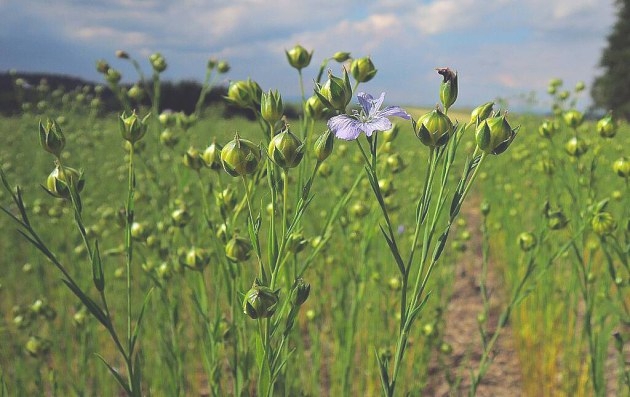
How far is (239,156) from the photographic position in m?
0.73

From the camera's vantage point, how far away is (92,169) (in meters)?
4.59

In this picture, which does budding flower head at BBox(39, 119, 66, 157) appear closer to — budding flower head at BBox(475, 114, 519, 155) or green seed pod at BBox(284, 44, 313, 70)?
green seed pod at BBox(284, 44, 313, 70)

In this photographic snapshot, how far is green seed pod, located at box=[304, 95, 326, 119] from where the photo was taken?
3.25 ft

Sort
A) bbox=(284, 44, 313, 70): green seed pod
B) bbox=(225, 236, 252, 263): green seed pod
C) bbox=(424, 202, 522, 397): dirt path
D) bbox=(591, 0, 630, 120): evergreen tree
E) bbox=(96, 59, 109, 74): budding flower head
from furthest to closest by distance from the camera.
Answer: bbox=(591, 0, 630, 120): evergreen tree → bbox=(424, 202, 522, 397): dirt path → bbox=(96, 59, 109, 74): budding flower head → bbox=(284, 44, 313, 70): green seed pod → bbox=(225, 236, 252, 263): green seed pod

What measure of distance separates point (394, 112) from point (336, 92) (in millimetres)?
86

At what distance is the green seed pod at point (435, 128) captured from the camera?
69 cm

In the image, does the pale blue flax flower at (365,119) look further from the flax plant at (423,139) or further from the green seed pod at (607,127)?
the green seed pod at (607,127)

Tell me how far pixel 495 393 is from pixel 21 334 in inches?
82.0

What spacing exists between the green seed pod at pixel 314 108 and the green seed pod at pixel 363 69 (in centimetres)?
12

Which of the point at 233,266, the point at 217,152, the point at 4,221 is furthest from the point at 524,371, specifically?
the point at 4,221

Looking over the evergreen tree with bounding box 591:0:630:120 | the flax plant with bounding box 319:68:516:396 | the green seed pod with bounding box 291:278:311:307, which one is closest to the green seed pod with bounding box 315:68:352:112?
the flax plant with bounding box 319:68:516:396

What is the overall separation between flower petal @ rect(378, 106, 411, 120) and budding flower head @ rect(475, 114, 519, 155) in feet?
0.33

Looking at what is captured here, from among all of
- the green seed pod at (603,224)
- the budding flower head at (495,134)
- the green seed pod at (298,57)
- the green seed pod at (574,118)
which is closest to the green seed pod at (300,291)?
the budding flower head at (495,134)

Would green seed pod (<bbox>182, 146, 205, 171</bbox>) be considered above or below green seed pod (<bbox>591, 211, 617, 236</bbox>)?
above
